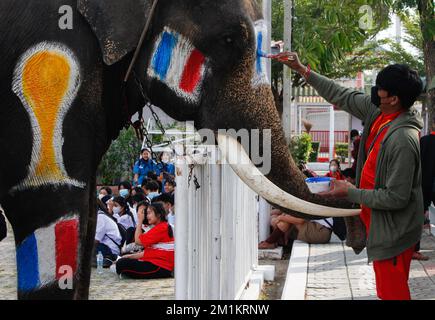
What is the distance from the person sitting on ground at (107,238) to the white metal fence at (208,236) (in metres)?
4.04

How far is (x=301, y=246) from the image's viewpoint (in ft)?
33.9

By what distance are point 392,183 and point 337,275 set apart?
437 cm

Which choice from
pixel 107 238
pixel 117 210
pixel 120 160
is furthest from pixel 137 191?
pixel 120 160

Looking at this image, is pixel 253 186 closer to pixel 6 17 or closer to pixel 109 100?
pixel 109 100

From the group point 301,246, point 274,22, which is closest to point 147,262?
point 301,246

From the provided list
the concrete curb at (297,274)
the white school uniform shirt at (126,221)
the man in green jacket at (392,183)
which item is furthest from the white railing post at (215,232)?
the white school uniform shirt at (126,221)

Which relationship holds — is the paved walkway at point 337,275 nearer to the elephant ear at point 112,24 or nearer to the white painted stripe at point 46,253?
the white painted stripe at point 46,253

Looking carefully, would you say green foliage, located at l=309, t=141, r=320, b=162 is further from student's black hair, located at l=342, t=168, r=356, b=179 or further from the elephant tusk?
the elephant tusk

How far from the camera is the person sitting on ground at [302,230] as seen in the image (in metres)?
10.6

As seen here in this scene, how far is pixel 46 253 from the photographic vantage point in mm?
3396

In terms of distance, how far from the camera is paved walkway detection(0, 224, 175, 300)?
8.17 metres

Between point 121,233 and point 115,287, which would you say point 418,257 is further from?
point 121,233

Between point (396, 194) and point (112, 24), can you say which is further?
point (396, 194)

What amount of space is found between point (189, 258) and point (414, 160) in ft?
5.13
